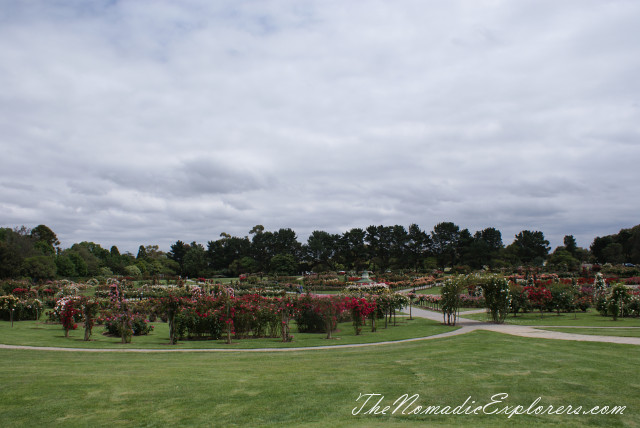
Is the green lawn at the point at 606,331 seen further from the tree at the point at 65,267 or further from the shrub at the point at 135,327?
the tree at the point at 65,267

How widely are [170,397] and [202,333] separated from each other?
12746mm

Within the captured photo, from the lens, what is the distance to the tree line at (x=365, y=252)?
82500mm

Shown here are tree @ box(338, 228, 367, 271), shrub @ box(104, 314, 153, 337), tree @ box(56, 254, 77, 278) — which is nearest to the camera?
shrub @ box(104, 314, 153, 337)

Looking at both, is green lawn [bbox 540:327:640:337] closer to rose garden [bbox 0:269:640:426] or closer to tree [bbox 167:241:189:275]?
rose garden [bbox 0:269:640:426]

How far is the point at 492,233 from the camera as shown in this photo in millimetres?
97375


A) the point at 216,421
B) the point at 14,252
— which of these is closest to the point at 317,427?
the point at 216,421

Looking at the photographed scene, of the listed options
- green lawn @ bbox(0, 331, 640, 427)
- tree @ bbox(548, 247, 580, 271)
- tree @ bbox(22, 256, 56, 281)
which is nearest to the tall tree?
tree @ bbox(548, 247, 580, 271)

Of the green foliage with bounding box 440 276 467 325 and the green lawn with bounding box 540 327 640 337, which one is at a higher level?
the green foliage with bounding box 440 276 467 325

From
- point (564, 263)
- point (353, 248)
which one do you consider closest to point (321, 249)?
point (353, 248)

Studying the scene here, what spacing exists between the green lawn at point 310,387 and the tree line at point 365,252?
69992 millimetres

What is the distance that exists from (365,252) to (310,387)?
8948 centimetres

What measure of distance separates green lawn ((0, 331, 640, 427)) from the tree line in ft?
230

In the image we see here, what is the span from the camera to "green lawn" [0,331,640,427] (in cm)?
595

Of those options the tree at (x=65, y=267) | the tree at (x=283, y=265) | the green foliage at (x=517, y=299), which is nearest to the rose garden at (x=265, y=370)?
the green foliage at (x=517, y=299)
